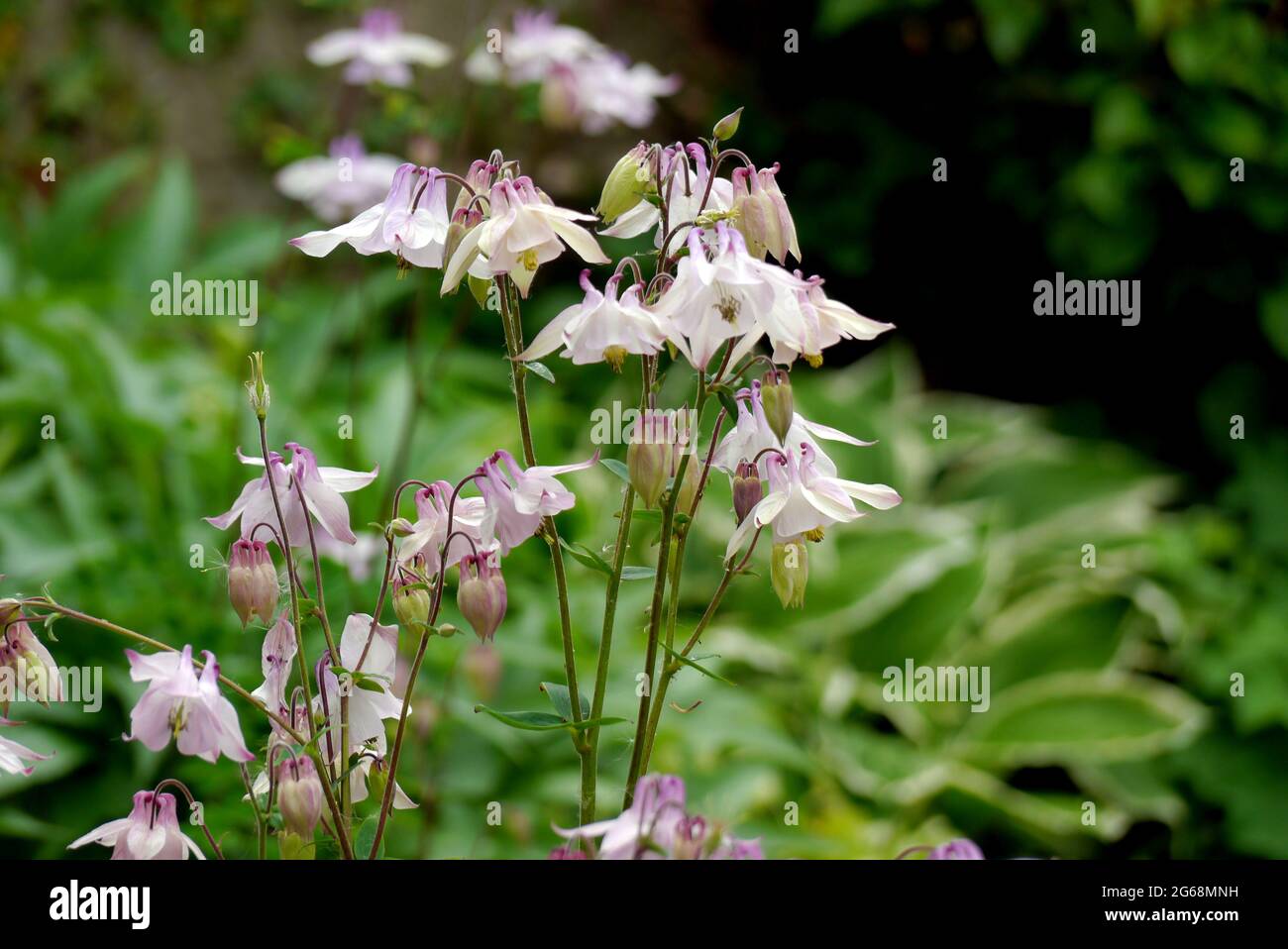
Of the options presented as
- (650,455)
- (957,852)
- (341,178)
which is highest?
(341,178)

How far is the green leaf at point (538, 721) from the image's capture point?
709mm

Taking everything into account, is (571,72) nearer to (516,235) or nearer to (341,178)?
(341,178)

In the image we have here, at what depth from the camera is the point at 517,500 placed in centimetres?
72

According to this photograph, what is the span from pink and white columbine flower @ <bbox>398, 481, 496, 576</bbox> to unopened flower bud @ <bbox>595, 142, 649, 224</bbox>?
198mm

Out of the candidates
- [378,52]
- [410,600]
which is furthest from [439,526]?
[378,52]

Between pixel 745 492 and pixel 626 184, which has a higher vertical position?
pixel 626 184

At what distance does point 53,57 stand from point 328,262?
1103 millimetres

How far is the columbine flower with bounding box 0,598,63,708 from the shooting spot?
72cm

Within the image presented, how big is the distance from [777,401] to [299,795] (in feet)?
1.16

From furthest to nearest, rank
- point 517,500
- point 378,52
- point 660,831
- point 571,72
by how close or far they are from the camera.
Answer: point 378,52
point 571,72
point 517,500
point 660,831

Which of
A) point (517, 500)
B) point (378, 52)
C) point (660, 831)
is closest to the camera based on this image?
point (660, 831)

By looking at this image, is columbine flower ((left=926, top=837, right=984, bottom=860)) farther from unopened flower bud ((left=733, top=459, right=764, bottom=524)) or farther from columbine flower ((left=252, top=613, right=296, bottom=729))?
columbine flower ((left=252, top=613, right=296, bottom=729))

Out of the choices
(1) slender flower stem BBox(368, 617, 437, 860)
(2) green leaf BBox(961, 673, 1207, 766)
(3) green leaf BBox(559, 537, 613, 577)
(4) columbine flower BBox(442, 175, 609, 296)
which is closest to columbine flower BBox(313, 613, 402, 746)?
(1) slender flower stem BBox(368, 617, 437, 860)

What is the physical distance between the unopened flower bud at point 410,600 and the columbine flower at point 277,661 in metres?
0.07
